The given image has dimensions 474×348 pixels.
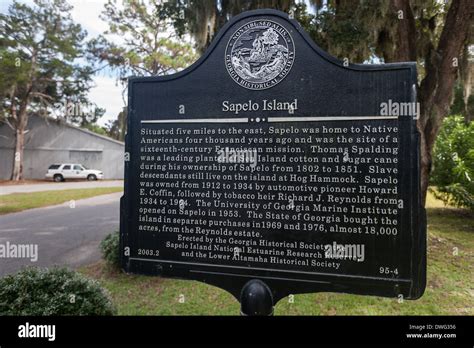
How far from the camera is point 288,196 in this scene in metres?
2.40

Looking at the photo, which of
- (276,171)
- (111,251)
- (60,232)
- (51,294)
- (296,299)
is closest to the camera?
(276,171)

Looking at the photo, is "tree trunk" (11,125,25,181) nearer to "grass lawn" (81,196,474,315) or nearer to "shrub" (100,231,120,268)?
"grass lawn" (81,196,474,315)

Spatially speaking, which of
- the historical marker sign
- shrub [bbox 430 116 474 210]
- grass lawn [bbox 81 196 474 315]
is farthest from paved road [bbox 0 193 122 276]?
shrub [bbox 430 116 474 210]

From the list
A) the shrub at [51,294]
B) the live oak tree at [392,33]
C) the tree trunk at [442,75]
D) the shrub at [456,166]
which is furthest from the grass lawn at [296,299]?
the shrub at [456,166]

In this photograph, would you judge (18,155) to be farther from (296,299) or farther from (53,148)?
(296,299)

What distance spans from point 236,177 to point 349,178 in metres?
0.83

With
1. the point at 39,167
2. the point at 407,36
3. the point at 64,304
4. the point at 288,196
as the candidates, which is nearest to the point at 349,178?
→ the point at 288,196

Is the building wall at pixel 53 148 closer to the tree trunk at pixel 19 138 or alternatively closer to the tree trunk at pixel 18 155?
the tree trunk at pixel 19 138

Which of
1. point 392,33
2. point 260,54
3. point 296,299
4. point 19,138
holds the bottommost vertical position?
point 296,299

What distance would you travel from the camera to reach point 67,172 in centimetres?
2542

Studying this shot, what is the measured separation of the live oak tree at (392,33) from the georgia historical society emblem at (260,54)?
4.06 meters

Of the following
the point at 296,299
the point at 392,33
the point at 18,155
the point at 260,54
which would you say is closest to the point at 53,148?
the point at 18,155

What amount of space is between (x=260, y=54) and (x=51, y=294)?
2752 mm

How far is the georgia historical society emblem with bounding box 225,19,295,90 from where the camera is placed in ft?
7.95
